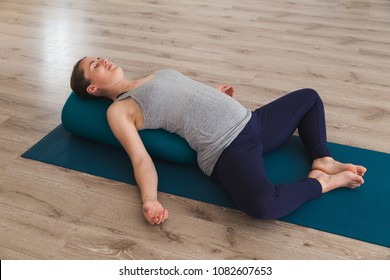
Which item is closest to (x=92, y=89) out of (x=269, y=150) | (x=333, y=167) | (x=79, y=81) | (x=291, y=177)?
(x=79, y=81)

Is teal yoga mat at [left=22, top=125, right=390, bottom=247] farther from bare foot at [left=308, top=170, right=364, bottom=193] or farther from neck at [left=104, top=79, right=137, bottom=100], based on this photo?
neck at [left=104, top=79, right=137, bottom=100]

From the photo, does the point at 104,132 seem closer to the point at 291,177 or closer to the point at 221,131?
the point at 221,131

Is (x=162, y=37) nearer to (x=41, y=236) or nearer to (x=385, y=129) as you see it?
(x=385, y=129)

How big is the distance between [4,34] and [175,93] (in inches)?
76.2

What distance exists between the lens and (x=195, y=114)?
69.2 inches

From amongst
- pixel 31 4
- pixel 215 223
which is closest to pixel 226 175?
pixel 215 223

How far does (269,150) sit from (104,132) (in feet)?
2.31

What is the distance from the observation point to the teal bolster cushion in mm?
1830

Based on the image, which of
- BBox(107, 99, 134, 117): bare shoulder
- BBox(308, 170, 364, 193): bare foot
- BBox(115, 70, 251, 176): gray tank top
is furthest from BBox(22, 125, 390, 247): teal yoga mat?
BBox(107, 99, 134, 117): bare shoulder

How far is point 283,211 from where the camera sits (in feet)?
5.12

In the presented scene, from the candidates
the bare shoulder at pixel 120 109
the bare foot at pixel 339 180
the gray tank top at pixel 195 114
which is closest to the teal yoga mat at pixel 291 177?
the bare foot at pixel 339 180

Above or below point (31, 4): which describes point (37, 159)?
below

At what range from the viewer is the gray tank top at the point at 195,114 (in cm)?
172

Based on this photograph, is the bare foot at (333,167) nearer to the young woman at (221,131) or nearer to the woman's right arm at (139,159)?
the young woman at (221,131)
